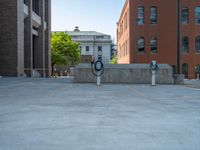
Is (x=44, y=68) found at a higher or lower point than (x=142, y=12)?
lower

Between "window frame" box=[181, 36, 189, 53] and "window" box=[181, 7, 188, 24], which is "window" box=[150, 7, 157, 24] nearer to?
"window" box=[181, 7, 188, 24]

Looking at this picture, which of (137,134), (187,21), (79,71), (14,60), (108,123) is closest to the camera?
(137,134)

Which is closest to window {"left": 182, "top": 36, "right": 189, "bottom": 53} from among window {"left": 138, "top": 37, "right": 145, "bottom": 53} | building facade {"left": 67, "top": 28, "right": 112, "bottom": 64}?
window {"left": 138, "top": 37, "right": 145, "bottom": 53}

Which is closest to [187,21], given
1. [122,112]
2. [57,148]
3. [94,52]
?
[122,112]

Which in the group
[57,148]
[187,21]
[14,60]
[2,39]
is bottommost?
[57,148]

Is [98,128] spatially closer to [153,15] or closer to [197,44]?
[153,15]

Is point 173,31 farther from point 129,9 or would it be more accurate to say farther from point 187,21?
point 129,9

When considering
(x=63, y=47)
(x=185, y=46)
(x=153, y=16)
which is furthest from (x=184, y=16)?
(x=63, y=47)

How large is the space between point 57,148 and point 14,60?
3096 centimetres

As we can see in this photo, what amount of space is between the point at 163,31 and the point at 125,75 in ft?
95.3

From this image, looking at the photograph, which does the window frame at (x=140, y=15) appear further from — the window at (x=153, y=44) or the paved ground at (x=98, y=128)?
the paved ground at (x=98, y=128)

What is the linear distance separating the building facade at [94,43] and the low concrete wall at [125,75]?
88.1 meters

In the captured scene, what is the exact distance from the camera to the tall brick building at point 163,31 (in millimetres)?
52969

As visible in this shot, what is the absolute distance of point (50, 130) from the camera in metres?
6.00
